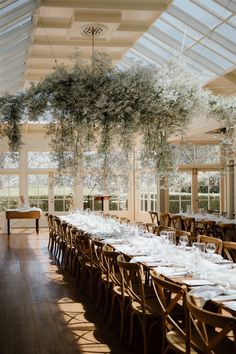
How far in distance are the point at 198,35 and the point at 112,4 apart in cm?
259

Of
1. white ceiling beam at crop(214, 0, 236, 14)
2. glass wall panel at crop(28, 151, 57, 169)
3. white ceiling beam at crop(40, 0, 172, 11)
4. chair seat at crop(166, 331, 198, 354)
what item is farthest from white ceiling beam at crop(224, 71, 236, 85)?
glass wall panel at crop(28, 151, 57, 169)

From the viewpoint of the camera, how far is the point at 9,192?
18.6 metres

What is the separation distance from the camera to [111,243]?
281 inches

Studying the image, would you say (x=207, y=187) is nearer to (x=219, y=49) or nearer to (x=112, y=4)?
(x=219, y=49)

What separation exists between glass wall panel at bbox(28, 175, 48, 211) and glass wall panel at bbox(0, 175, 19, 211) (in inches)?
21.1

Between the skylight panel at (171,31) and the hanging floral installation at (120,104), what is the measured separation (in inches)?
141

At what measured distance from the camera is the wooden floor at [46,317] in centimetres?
485

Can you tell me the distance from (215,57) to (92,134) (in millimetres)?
4744

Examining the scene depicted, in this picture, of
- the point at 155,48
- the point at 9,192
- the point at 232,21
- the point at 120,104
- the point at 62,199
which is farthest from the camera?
the point at 62,199

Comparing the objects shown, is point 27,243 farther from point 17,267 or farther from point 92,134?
point 92,134

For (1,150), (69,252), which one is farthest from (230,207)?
(1,150)

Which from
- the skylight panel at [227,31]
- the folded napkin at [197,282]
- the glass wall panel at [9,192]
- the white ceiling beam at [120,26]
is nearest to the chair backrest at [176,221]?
the skylight panel at [227,31]

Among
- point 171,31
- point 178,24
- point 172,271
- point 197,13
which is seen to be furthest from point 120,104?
point 171,31

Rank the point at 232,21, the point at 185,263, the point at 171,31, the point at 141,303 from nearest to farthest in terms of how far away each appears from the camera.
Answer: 1. the point at 141,303
2. the point at 185,263
3. the point at 232,21
4. the point at 171,31
